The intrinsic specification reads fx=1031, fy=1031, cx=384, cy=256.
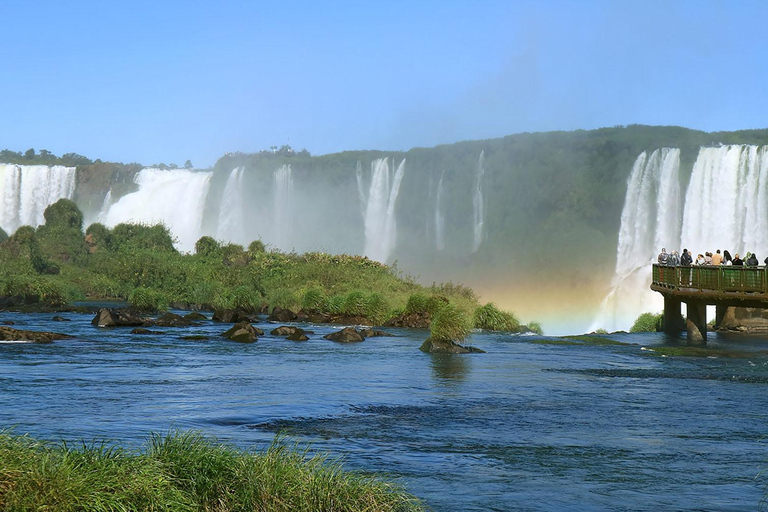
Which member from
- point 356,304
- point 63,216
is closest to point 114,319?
point 356,304

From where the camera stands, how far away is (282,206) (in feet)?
327

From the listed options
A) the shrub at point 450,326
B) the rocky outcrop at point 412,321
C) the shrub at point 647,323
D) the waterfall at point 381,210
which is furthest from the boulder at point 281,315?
the waterfall at point 381,210

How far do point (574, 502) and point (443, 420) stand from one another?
20.1 feet

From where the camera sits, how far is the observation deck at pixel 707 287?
32688 mm

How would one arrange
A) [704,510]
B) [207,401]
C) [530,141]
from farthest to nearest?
[530,141] < [207,401] < [704,510]

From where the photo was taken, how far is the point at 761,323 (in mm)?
41812

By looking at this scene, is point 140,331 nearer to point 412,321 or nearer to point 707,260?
point 412,321

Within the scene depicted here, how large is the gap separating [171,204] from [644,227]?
45.5 m

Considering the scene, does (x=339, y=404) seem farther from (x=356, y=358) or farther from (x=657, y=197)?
(x=657, y=197)

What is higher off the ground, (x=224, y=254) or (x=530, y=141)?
(x=530, y=141)

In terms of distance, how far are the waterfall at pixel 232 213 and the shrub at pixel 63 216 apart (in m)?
19.1

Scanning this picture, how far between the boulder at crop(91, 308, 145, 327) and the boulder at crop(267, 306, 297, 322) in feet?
24.1

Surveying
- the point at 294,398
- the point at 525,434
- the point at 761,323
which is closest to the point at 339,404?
the point at 294,398

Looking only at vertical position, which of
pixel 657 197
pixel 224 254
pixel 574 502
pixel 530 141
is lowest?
pixel 574 502
